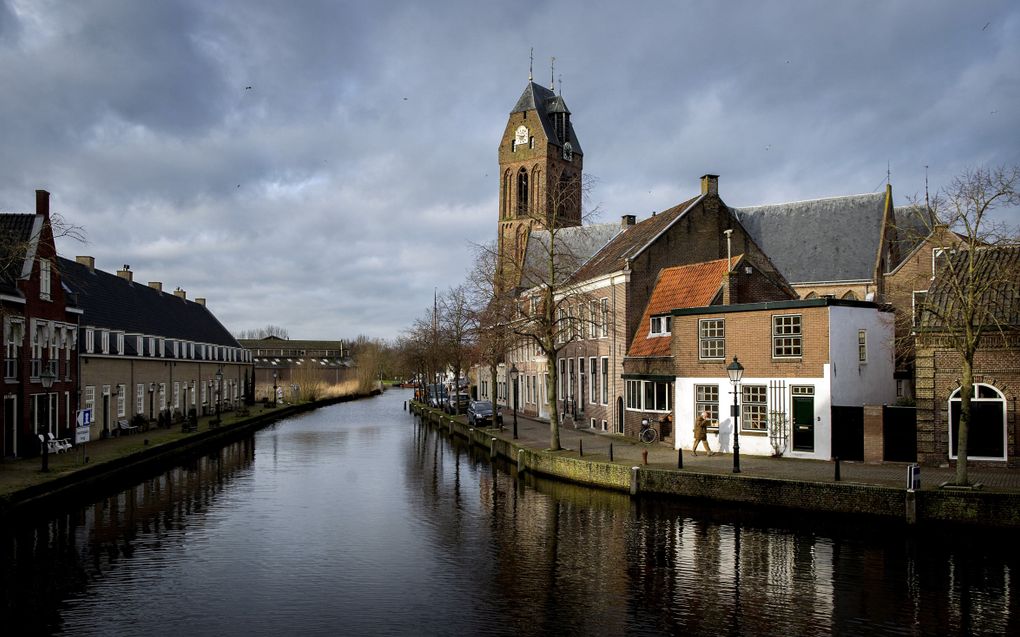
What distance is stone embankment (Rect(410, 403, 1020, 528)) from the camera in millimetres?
18172

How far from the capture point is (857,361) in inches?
1020

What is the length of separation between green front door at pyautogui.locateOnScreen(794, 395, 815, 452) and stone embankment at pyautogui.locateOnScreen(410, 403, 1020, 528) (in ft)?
3.45

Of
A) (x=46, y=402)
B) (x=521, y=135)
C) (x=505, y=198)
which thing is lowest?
(x=46, y=402)

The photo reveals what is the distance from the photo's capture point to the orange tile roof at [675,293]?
3019cm

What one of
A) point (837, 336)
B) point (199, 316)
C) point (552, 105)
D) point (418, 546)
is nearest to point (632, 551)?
point (418, 546)

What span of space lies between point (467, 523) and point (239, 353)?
56.7 m

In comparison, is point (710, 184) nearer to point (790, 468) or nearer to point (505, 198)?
point (790, 468)

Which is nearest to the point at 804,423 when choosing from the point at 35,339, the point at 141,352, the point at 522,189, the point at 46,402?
the point at 46,402

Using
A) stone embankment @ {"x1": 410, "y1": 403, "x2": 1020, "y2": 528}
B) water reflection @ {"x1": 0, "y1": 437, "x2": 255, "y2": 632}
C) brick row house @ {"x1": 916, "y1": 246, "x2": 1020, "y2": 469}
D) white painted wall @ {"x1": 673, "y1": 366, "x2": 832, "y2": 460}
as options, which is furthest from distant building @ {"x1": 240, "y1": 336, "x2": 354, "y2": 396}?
brick row house @ {"x1": 916, "y1": 246, "x2": 1020, "y2": 469}

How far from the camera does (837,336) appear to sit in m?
25.3

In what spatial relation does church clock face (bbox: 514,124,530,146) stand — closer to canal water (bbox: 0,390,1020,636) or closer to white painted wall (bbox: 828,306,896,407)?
white painted wall (bbox: 828,306,896,407)

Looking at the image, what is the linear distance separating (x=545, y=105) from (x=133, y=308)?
50888mm

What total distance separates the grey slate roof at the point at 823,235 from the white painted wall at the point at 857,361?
19600 millimetres

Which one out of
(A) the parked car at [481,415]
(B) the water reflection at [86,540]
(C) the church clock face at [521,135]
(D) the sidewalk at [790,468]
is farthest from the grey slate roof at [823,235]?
(C) the church clock face at [521,135]
